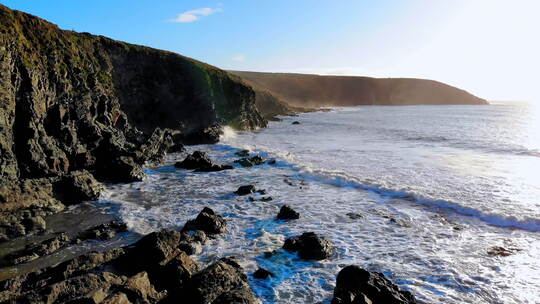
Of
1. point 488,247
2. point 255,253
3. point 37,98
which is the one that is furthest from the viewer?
point 37,98

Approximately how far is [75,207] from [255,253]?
748cm

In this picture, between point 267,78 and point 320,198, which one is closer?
point 320,198

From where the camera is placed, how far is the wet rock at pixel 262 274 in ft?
24.5

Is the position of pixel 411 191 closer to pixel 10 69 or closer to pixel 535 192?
pixel 535 192

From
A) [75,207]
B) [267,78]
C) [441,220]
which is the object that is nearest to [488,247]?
[441,220]

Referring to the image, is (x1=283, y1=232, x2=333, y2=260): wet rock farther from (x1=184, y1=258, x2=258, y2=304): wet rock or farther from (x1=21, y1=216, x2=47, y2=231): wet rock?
(x1=21, y1=216, x2=47, y2=231): wet rock

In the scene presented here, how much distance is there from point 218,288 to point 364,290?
99.4 inches

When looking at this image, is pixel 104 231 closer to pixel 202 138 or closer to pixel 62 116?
pixel 62 116

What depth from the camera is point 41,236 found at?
9.53m

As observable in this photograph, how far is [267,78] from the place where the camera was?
163875mm

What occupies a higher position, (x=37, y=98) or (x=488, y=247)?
(x=37, y=98)

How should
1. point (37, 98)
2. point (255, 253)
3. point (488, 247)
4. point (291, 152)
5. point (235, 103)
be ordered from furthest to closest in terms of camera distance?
point (235, 103) → point (291, 152) → point (37, 98) → point (488, 247) → point (255, 253)

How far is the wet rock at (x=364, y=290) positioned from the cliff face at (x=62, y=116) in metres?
9.05

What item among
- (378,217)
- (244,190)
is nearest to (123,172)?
(244,190)
